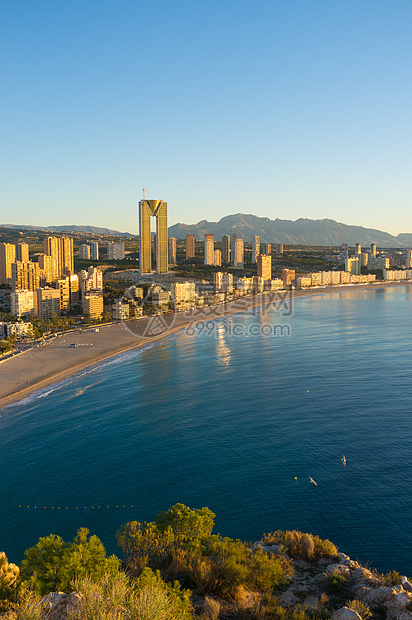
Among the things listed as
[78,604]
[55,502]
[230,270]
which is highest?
[230,270]

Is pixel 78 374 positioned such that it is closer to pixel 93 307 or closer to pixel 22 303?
pixel 93 307

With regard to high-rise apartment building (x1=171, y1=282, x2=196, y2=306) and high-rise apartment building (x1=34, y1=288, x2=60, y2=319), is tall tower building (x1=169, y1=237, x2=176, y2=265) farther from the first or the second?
high-rise apartment building (x1=34, y1=288, x2=60, y2=319)

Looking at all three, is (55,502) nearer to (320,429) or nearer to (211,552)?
(211,552)

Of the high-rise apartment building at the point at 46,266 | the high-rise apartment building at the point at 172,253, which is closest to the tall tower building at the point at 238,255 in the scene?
the high-rise apartment building at the point at 172,253

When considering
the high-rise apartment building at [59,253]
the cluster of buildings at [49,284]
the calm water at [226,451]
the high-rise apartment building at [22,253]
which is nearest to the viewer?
the calm water at [226,451]

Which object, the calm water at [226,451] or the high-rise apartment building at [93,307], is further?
the high-rise apartment building at [93,307]

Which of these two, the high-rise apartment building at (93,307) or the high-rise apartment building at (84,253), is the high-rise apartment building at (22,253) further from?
the high-rise apartment building at (84,253)

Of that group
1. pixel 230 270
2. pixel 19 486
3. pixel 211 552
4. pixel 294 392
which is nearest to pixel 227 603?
pixel 211 552
